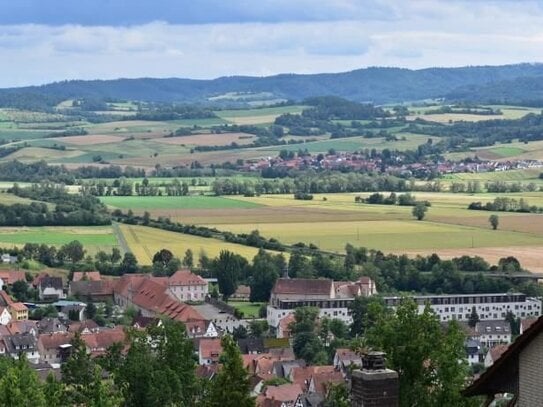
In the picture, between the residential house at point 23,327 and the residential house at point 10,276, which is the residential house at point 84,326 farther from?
the residential house at point 10,276

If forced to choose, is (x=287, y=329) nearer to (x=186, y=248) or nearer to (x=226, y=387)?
(x=186, y=248)

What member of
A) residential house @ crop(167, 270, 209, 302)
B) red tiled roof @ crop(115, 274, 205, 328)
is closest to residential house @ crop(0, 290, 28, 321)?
red tiled roof @ crop(115, 274, 205, 328)

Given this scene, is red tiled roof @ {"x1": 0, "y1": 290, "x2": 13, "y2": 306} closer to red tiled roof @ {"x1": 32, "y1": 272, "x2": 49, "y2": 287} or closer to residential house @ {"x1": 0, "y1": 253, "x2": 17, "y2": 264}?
red tiled roof @ {"x1": 32, "y1": 272, "x2": 49, "y2": 287}

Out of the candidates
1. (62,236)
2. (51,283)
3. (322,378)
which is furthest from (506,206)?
(322,378)

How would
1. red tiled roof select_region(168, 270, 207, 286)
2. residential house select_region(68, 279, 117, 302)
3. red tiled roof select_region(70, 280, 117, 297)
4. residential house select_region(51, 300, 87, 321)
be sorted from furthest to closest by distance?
1. red tiled roof select_region(168, 270, 207, 286)
2. red tiled roof select_region(70, 280, 117, 297)
3. residential house select_region(68, 279, 117, 302)
4. residential house select_region(51, 300, 87, 321)

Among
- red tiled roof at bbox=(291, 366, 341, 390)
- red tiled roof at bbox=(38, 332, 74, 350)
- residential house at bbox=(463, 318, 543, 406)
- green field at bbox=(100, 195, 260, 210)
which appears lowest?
green field at bbox=(100, 195, 260, 210)

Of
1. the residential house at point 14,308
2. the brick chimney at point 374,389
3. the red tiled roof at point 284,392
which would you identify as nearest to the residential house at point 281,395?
the red tiled roof at point 284,392
